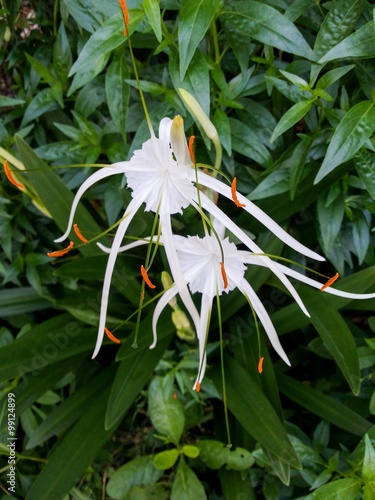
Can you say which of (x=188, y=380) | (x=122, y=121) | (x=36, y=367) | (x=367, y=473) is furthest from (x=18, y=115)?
(x=367, y=473)

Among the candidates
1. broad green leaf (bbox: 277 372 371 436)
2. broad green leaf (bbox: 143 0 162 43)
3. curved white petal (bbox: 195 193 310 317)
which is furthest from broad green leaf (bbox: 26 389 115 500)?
broad green leaf (bbox: 143 0 162 43)

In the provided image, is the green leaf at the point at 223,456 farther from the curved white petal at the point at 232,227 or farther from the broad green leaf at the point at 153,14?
the broad green leaf at the point at 153,14

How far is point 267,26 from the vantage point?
677 millimetres

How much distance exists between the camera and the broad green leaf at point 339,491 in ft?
2.33

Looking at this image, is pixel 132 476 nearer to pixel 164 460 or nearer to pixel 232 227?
pixel 164 460

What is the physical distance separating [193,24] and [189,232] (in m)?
0.39

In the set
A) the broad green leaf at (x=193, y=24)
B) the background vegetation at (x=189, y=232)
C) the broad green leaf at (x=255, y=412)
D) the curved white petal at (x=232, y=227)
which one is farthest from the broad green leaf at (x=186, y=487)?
the broad green leaf at (x=193, y=24)

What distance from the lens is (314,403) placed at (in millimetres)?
960

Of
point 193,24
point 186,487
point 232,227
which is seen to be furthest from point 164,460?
point 193,24

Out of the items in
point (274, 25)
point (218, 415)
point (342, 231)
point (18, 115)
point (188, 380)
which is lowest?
point (218, 415)

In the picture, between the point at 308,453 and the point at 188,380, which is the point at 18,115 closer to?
the point at 188,380

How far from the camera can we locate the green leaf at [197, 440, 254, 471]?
89 cm

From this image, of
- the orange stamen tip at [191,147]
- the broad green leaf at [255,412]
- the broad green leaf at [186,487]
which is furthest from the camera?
the broad green leaf at [186,487]

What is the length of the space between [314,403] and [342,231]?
0.98 ft
